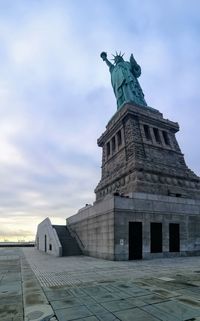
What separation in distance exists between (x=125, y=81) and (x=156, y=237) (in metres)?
33.1

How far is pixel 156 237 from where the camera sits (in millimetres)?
24719

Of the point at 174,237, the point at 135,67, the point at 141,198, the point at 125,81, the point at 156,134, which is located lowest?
the point at 174,237

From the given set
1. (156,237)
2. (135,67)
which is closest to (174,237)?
(156,237)

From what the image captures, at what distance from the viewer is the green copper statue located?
4947 centimetres

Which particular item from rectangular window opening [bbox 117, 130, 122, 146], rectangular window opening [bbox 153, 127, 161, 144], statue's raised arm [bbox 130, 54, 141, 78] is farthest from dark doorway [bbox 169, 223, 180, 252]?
statue's raised arm [bbox 130, 54, 141, 78]

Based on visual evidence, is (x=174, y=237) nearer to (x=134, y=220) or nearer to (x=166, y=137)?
(x=134, y=220)

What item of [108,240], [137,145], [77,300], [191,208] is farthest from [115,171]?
[77,300]

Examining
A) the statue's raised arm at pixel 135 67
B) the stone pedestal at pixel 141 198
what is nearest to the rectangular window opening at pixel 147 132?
the stone pedestal at pixel 141 198

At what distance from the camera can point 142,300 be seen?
8.36 meters

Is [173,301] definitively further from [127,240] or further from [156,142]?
[156,142]

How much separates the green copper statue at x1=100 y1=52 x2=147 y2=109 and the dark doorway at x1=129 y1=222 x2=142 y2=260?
28.8m

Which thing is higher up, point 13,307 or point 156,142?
point 156,142

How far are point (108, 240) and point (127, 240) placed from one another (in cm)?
157

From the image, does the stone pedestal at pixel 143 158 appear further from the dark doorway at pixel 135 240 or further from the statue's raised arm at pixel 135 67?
the statue's raised arm at pixel 135 67
